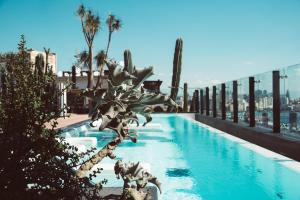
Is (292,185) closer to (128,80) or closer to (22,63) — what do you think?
(128,80)

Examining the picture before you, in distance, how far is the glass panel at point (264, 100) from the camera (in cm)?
994

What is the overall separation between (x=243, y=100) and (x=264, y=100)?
2.23m

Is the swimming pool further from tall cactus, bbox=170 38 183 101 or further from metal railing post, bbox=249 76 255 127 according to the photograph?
tall cactus, bbox=170 38 183 101

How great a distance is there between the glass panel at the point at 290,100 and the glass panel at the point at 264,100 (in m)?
0.63

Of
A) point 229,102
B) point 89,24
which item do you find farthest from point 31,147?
point 89,24

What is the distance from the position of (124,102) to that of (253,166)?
19.9 ft

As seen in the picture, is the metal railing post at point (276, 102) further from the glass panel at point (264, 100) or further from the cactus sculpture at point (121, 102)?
the cactus sculpture at point (121, 102)

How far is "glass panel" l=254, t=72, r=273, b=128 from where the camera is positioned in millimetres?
9942

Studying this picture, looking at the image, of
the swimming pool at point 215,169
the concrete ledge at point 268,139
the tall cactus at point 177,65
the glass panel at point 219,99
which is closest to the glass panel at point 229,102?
the concrete ledge at point 268,139

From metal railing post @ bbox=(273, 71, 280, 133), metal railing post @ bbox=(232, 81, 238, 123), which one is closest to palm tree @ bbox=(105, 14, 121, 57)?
metal railing post @ bbox=(232, 81, 238, 123)

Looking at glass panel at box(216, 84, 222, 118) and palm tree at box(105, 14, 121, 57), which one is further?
palm tree at box(105, 14, 121, 57)

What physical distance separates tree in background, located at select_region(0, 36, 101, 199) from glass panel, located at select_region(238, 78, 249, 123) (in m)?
10.2

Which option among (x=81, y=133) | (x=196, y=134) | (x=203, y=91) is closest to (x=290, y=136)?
(x=196, y=134)

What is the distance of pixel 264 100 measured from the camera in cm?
1057
